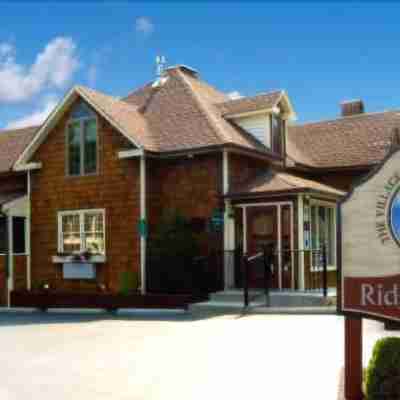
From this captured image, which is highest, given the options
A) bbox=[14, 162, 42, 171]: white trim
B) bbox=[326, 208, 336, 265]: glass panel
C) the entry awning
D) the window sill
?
bbox=[14, 162, 42, 171]: white trim

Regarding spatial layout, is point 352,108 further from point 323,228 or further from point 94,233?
point 94,233

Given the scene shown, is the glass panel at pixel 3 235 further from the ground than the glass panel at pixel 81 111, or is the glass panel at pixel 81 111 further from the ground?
the glass panel at pixel 81 111

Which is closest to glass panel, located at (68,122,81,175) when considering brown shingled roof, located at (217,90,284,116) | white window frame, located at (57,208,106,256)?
white window frame, located at (57,208,106,256)

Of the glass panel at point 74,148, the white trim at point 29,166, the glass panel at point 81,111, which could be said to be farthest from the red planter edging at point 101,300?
the glass panel at point 81,111

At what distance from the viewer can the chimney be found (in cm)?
2642

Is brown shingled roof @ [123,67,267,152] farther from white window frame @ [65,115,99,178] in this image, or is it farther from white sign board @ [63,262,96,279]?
white sign board @ [63,262,96,279]

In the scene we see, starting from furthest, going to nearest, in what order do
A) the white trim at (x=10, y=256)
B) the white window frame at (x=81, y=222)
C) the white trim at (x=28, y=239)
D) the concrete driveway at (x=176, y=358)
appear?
the white trim at (x=28, y=239) < the white trim at (x=10, y=256) < the white window frame at (x=81, y=222) < the concrete driveway at (x=176, y=358)

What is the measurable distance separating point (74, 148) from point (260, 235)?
253 inches

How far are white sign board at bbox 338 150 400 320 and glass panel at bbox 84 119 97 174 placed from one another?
13.8 meters

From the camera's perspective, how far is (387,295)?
616 centimetres

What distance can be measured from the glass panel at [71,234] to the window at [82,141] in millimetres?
1389

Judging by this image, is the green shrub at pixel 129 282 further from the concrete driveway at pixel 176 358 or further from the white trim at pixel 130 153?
the concrete driveway at pixel 176 358

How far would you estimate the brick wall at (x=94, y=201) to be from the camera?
1855 centimetres

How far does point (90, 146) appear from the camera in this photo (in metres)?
19.5
